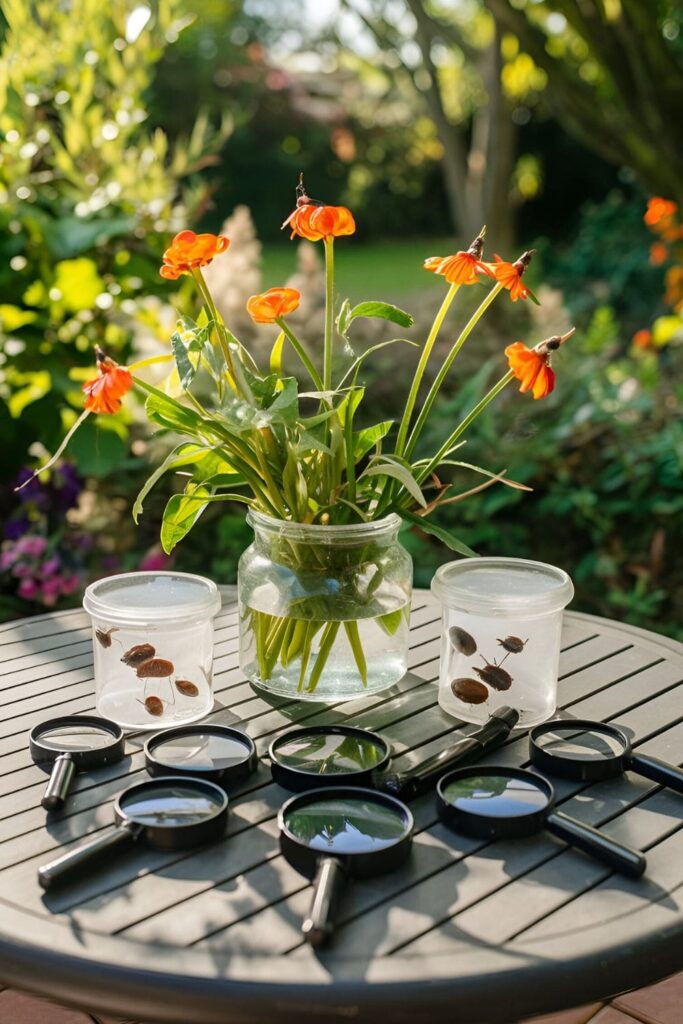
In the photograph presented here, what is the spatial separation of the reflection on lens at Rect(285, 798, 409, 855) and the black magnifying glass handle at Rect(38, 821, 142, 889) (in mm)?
158

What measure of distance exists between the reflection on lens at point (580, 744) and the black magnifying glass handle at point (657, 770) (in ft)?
0.07

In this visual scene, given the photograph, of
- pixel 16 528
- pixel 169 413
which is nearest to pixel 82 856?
pixel 169 413

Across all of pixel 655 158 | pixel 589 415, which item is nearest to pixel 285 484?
pixel 589 415

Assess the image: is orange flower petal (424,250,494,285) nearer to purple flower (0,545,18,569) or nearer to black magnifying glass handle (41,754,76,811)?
black magnifying glass handle (41,754,76,811)

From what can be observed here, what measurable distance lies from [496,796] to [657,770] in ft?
0.65

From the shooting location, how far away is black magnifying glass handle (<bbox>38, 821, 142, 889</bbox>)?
999mm

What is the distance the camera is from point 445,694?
1.40 meters

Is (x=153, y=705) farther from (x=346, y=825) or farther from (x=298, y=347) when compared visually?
(x=298, y=347)

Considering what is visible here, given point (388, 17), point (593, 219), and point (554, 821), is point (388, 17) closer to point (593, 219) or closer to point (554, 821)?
point (593, 219)

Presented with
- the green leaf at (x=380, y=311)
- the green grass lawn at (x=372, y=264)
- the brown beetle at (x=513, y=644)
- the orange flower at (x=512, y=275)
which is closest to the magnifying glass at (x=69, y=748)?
the brown beetle at (x=513, y=644)

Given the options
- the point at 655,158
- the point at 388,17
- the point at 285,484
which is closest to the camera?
the point at 285,484

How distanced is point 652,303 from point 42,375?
5327 millimetres

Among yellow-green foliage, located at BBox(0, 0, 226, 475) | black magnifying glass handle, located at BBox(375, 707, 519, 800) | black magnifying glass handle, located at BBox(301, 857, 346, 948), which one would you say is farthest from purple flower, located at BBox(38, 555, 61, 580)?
black magnifying glass handle, located at BBox(301, 857, 346, 948)

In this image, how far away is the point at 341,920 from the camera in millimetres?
956
